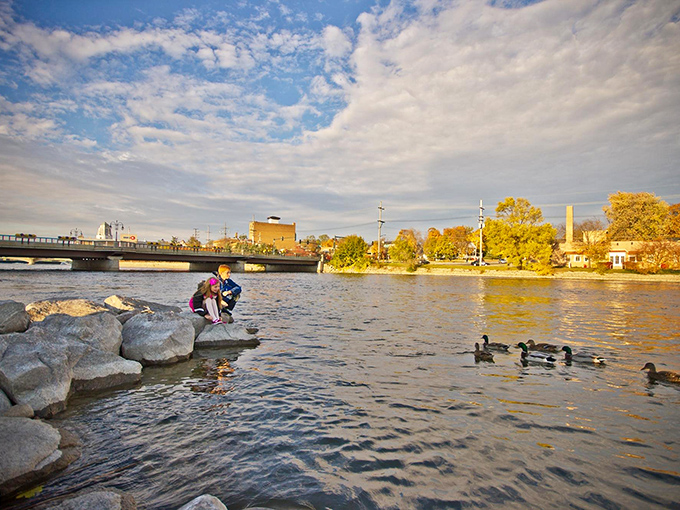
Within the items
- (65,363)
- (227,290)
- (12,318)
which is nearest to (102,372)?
(65,363)

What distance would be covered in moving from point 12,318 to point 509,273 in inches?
3583

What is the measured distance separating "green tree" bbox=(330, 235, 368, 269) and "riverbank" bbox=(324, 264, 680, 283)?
7.59 ft

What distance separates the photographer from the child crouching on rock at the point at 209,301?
1350 cm

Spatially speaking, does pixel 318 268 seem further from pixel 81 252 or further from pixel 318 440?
pixel 318 440

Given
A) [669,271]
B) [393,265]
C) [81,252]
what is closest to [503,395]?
[81,252]

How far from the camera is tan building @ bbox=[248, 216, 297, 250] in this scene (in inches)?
7308

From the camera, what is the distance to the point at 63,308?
1170 centimetres

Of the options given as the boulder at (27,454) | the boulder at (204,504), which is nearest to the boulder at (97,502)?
the boulder at (204,504)

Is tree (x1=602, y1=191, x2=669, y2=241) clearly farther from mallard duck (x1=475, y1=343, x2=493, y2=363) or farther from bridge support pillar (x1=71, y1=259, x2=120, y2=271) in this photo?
bridge support pillar (x1=71, y1=259, x2=120, y2=271)

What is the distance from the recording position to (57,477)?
16.2ft

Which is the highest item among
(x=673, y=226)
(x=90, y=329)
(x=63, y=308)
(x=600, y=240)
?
(x=673, y=226)

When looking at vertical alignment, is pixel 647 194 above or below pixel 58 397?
above

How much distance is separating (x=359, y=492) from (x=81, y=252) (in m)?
76.4

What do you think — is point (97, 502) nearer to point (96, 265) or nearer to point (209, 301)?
point (209, 301)
